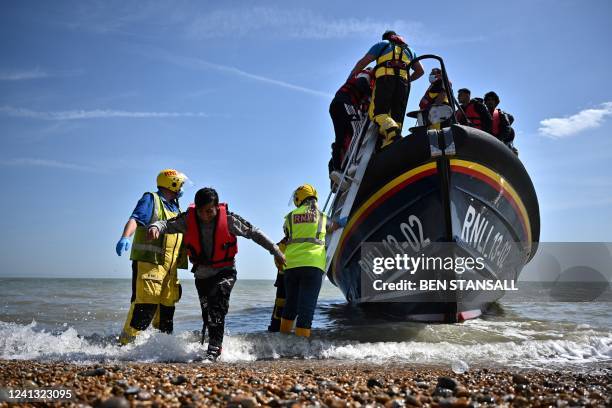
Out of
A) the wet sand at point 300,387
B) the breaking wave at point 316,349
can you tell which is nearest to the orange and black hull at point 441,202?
the breaking wave at point 316,349

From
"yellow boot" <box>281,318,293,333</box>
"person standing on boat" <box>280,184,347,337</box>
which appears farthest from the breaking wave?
"person standing on boat" <box>280,184,347,337</box>

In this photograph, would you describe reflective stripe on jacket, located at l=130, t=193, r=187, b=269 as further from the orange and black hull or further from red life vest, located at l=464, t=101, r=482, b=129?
red life vest, located at l=464, t=101, r=482, b=129

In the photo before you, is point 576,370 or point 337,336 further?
point 337,336

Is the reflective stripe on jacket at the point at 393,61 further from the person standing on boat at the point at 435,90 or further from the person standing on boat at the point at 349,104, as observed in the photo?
the person standing on boat at the point at 435,90

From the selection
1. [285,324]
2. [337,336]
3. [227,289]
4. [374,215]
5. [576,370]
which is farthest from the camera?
[374,215]

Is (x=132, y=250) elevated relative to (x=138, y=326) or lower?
elevated

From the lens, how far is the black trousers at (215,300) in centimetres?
365

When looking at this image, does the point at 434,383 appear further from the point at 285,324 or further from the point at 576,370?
the point at 285,324

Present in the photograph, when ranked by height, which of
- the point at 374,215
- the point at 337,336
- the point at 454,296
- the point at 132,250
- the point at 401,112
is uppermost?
the point at 401,112

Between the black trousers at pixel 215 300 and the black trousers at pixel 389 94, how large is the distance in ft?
11.5

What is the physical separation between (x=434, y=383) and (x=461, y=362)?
113 centimetres

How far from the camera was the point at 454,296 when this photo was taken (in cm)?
553

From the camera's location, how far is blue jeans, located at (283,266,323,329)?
14.3ft

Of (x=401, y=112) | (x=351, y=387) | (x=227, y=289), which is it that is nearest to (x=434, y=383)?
(x=351, y=387)
